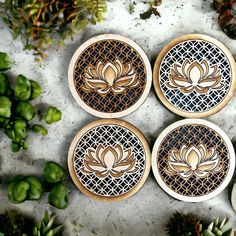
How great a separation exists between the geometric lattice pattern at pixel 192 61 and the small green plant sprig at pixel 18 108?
0.40 metres

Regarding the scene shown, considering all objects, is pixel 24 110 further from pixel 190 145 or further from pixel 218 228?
pixel 218 228

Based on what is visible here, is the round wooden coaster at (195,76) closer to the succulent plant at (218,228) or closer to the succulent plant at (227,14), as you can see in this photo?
the succulent plant at (227,14)

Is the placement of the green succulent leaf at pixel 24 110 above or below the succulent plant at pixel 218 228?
above

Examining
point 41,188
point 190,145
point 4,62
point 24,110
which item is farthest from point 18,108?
point 190,145

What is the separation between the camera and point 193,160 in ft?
4.95

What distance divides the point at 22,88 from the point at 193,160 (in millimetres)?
640

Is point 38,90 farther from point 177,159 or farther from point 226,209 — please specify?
point 226,209

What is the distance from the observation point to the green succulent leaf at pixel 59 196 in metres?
1.48

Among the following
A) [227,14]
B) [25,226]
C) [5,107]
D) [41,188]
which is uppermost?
[227,14]

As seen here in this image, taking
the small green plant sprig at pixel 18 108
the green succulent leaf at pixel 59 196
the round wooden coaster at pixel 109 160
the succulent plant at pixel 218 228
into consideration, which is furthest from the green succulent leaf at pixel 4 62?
the succulent plant at pixel 218 228

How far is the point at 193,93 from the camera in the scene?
4.95ft

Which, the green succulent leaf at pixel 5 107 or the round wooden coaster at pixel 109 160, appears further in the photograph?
the round wooden coaster at pixel 109 160

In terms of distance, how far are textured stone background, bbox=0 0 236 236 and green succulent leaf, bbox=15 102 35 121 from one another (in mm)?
120

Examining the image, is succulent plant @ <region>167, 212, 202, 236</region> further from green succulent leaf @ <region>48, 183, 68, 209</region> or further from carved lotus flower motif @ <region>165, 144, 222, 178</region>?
green succulent leaf @ <region>48, 183, 68, 209</region>
